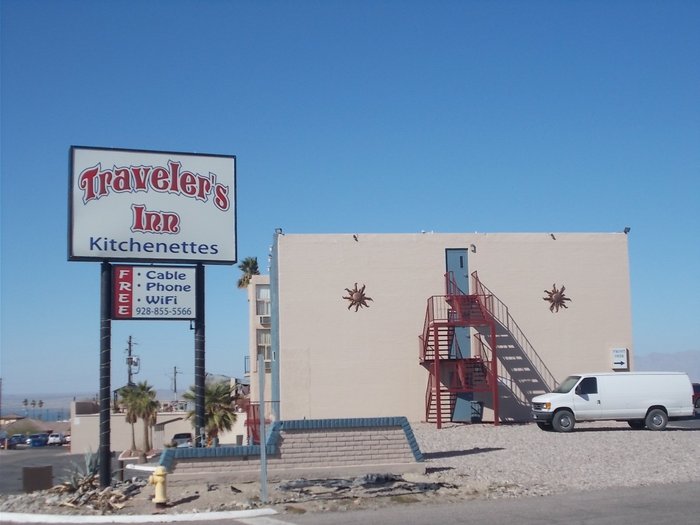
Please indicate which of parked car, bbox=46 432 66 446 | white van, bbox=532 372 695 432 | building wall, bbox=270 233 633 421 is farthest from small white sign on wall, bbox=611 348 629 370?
parked car, bbox=46 432 66 446

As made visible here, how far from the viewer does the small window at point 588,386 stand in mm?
28531

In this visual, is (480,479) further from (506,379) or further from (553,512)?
(506,379)

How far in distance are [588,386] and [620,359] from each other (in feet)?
26.9

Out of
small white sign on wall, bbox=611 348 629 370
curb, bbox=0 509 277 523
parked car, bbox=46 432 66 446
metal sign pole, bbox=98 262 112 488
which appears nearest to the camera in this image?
curb, bbox=0 509 277 523

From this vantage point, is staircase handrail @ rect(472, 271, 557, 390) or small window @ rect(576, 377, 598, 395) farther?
staircase handrail @ rect(472, 271, 557, 390)

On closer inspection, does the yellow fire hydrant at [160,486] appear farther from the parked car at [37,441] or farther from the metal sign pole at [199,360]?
the parked car at [37,441]

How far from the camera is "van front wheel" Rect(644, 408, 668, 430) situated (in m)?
28.9

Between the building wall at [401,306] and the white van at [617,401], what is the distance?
6902 mm

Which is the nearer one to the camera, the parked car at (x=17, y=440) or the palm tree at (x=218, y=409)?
the palm tree at (x=218, y=409)

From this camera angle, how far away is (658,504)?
15.1 meters

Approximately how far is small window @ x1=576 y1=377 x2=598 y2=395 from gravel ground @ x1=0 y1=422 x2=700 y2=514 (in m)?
2.42

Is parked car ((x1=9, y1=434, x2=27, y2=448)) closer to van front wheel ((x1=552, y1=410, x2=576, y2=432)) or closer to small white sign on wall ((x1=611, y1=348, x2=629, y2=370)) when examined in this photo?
small white sign on wall ((x1=611, y1=348, x2=629, y2=370))

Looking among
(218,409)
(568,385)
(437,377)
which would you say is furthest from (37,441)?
(568,385)

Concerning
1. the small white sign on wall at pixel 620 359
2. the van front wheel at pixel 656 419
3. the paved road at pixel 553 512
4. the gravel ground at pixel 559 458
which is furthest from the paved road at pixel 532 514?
the small white sign on wall at pixel 620 359
